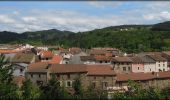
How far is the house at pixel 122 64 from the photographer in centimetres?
4991

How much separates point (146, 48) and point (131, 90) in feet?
170

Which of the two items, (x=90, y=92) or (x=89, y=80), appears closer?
(x=90, y=92)

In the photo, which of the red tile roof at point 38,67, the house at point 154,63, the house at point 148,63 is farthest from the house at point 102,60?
the red tile roof at point 38,67

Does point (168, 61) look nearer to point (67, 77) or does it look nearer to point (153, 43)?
point (67, 77)

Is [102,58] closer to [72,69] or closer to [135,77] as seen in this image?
[135,77]

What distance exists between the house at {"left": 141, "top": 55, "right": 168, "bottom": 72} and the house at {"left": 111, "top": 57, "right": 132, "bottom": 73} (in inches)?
159

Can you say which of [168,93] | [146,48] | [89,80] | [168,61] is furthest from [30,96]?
[146,48]

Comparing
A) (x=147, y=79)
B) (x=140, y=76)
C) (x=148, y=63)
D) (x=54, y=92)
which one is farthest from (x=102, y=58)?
(x=54, y=92)

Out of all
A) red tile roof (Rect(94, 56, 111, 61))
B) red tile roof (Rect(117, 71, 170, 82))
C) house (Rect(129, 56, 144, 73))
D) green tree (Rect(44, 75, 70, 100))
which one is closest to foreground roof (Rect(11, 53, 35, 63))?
red tile roof (Rect(94, 56, 111, 61))

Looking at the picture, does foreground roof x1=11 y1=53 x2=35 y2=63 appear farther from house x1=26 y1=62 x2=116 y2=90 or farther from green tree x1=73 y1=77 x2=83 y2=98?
green tree x1=73 y1=77 x2=83 y2=98

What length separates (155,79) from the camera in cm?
4106

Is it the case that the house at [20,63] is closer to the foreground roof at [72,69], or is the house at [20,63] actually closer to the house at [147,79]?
the foreground roof at [72,69]

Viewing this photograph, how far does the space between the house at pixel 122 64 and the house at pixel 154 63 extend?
4040 mm

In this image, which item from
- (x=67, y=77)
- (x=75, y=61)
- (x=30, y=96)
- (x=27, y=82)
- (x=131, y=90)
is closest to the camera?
(x=30, y=96)
